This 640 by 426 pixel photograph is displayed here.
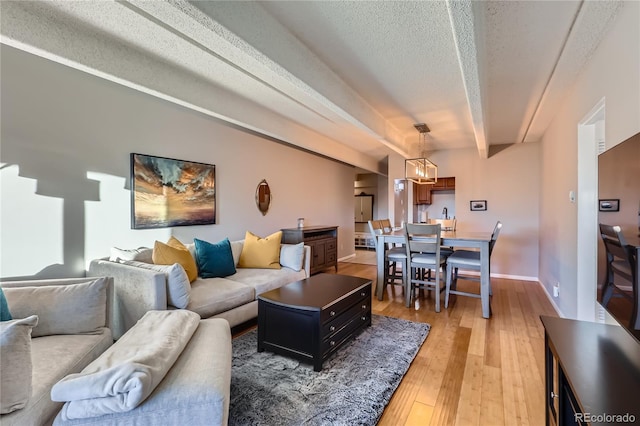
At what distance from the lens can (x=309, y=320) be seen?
2.24 metres

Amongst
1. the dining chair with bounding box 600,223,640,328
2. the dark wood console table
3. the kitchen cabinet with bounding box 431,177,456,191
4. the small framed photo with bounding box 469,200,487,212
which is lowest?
the dark wood console table

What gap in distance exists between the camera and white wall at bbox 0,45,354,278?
2.33 metres

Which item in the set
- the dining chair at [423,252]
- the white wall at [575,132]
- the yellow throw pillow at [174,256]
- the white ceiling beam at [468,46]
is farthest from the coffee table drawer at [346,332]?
the white ceiling beam at [468,46]

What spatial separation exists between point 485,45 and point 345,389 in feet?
8.70

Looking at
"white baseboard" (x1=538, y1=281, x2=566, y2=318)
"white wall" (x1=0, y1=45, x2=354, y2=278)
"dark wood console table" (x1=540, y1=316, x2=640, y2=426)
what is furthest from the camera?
"white baseboard" (x1=538, y1=281, x2=566, y2=318)

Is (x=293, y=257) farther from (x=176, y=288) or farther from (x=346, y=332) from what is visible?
(x=176, y=288)

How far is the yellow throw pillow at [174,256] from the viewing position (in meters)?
2.83

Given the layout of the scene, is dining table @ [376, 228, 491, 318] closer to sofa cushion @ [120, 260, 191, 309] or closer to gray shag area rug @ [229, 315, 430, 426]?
gray shag area rug @ [229, 315, 430, 426]

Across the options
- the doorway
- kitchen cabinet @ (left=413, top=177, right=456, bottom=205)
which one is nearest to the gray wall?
kitchen cabinet @ (left=413, top=177, right=456, bottom=205)

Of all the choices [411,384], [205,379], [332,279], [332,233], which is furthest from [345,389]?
[332,233]

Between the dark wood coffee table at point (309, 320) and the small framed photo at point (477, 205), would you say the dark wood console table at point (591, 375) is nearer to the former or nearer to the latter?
the dark wood coffee table at point (309, 320)

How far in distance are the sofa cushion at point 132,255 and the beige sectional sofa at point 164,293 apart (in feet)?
0.28

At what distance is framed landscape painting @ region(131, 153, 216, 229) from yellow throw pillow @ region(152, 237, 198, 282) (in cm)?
37

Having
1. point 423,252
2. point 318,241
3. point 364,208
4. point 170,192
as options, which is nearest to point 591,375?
point 423,252
